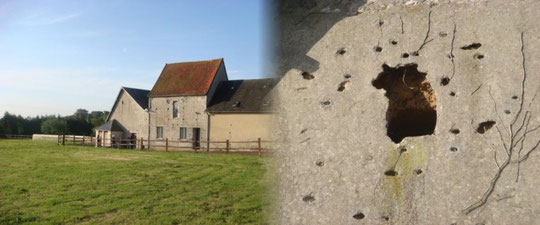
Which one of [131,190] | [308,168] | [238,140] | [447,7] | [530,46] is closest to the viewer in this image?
[530,46]

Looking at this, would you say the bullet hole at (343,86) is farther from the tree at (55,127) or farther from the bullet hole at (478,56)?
the tree at (55,127)

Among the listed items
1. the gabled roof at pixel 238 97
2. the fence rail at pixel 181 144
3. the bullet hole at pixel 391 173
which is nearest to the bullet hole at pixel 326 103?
the bullet hole at pixel 391 173

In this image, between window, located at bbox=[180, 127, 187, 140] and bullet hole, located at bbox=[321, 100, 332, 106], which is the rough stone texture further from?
window, located at bbox=[180, 127, 187, 140]

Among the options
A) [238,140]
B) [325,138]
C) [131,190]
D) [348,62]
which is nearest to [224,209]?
[131,190]

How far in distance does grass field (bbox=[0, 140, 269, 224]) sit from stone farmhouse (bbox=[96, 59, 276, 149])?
8.42m

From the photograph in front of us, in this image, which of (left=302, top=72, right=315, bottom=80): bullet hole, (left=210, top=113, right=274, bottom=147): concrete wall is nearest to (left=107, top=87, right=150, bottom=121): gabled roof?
(left=210, top=113, right=274, bottom=147): concrete wall

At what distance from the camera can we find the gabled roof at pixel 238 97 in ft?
69.6

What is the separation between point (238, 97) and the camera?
22484 millimetres

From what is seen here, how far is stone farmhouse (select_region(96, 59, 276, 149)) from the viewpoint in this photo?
70.0 ft

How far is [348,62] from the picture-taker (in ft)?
12.6

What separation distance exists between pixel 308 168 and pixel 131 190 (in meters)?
6.21

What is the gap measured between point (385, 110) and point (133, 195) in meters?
6.36

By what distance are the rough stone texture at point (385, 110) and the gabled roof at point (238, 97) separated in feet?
54.0

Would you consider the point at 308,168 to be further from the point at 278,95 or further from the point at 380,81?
the point at 380,81
